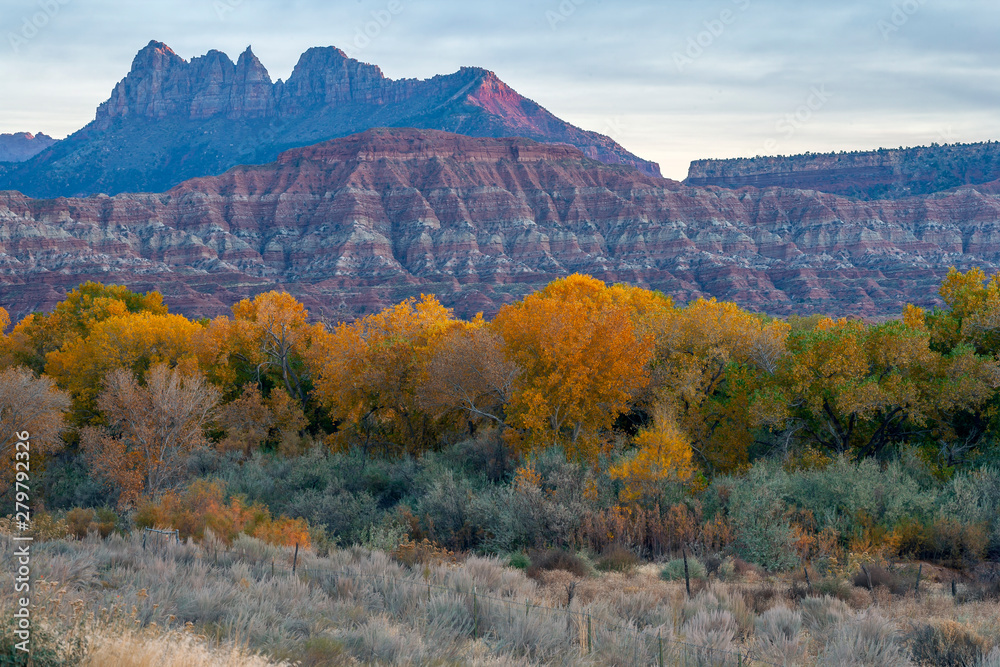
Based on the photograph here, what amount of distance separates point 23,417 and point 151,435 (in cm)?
437

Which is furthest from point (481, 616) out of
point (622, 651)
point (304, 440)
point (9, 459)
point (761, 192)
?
point (761, 192)

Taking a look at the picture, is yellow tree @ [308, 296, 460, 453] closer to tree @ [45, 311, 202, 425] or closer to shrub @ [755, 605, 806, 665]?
tree @ [45, 311, 202, 425]

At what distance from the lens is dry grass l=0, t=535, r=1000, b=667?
8.33 meters

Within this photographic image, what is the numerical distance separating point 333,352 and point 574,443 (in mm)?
13199

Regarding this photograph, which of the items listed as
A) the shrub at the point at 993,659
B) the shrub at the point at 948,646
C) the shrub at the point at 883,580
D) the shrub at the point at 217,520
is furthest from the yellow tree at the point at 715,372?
the shrub at the point at 993,659

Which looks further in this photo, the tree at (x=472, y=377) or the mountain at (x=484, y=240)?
the mountain at (x=484, y=240)

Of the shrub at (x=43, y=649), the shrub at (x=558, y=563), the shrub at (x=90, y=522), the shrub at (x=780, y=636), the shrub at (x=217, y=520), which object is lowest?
the shrub at (x=90, y=522)

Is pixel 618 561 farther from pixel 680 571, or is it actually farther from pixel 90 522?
pixel 90 522

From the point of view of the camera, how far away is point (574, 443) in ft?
81.1

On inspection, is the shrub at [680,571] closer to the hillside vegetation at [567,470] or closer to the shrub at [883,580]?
the hillside vegetation at [567,470]

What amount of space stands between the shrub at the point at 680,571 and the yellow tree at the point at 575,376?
25.3 feet

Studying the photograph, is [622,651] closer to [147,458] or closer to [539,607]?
[539,607]

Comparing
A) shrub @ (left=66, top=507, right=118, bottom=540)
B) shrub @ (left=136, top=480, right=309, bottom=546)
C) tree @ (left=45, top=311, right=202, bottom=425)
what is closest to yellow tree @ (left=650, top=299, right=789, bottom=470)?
shrub @ (left=136, top=480, right=309, bottom=546)

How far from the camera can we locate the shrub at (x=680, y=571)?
15.5m
